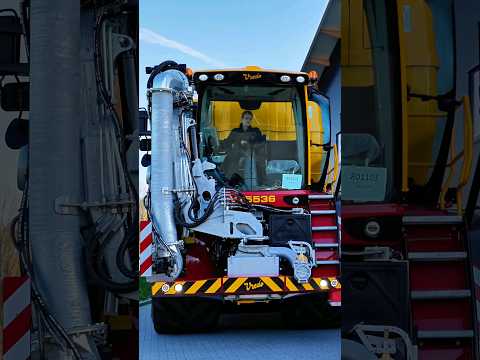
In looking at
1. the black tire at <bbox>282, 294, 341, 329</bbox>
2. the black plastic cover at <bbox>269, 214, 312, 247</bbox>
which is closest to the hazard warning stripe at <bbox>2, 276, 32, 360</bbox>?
the black tire at <bbox>282, 294, 341, 329</bbox>

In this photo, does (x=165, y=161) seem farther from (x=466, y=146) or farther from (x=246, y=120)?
(x=466, y=146)

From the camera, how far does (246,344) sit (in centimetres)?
349

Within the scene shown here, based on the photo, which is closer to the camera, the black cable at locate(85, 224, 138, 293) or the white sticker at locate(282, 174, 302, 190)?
the black cable at locate(85, 224, 138, 293)

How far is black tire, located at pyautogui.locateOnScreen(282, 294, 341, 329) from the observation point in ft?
14.3

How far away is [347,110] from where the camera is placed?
5.74 feet

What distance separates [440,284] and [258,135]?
2.87 m

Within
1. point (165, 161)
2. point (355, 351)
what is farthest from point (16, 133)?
point (165, 161)

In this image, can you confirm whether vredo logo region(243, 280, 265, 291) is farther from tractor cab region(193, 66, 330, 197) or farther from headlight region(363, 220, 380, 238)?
headlight region(363, 220, 380, 238)

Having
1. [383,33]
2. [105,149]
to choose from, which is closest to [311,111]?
[383,33]

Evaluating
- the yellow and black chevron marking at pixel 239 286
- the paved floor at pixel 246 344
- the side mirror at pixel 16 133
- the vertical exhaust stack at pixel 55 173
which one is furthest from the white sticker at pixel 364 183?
the yellow and black chevron marking at pixel 239 286

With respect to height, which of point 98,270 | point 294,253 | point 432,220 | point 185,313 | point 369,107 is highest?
point 369,107

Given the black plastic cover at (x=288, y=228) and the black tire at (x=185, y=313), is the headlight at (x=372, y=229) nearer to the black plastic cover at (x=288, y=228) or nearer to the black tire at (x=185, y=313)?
the black plastic cover at (x=288, y=228)

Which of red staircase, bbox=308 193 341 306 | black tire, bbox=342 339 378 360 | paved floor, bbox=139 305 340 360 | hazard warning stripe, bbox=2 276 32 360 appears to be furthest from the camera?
red staircase, bbox=308 193 341 306

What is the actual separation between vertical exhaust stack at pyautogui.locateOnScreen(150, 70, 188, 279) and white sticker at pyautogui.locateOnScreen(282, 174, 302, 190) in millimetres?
895
